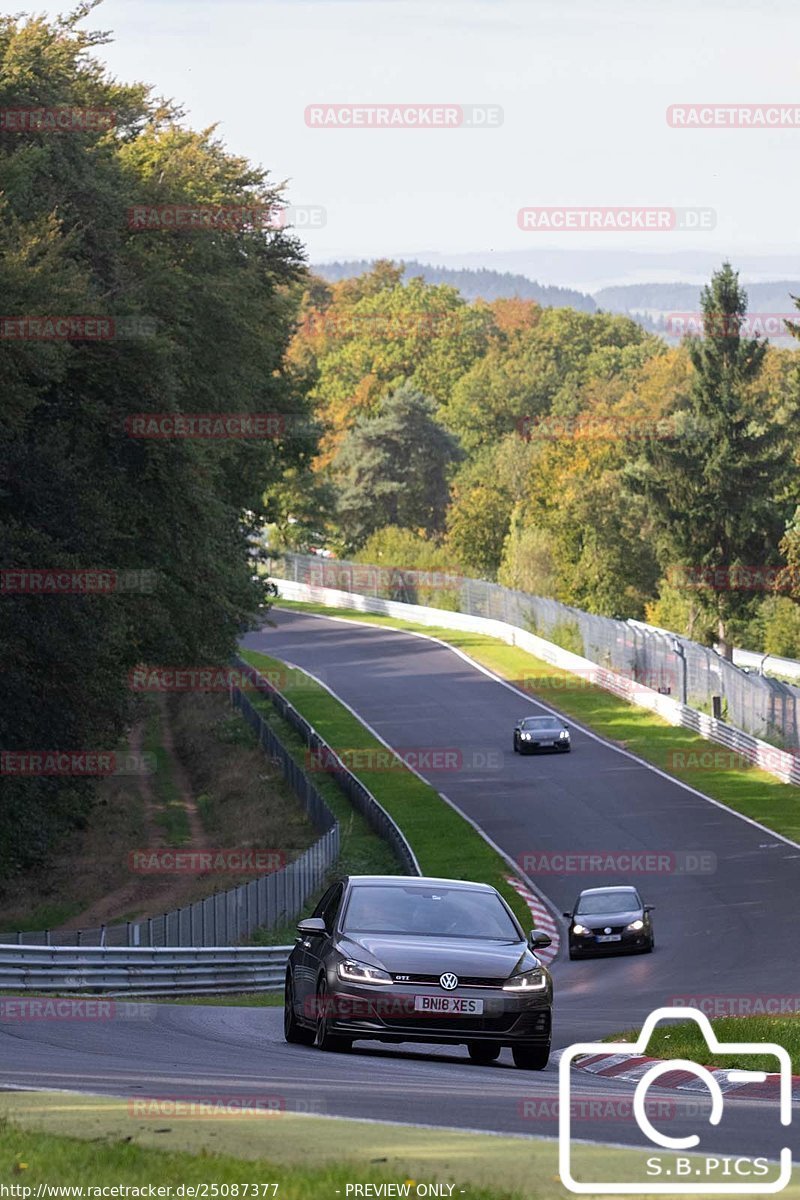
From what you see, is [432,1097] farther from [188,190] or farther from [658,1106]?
[188,190]

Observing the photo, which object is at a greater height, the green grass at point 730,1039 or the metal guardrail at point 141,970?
the green grass at point 730,1039

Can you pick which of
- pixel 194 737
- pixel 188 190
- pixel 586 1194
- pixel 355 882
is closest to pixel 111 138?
pixel 188 190

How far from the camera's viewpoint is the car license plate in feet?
45.6

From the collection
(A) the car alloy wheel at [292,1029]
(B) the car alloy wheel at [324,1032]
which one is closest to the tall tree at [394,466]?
(A) the car alloy wheel at [292,1029]

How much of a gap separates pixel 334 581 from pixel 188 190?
71.6 meters

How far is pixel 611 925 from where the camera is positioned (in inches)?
1359

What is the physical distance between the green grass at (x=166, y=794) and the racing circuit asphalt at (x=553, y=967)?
7775 mm

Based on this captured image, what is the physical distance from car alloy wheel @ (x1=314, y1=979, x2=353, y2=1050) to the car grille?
0.68 m

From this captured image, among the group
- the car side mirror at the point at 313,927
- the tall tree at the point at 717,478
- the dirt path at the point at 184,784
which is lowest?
the dirt path at the point at 184,784

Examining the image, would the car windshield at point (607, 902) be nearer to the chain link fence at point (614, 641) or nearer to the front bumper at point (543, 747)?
the chain link fence at point (614, 641)

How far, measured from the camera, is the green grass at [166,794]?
4953 cm

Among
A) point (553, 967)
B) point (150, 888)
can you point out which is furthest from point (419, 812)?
point (553, 967)

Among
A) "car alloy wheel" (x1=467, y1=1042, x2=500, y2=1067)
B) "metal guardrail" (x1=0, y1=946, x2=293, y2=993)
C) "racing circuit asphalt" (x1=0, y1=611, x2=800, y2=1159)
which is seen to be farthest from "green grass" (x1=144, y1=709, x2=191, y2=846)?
"car alloy wheel" (x1=467, y1=1042, x2=500, y2=1067)

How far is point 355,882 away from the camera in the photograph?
15734 mm
